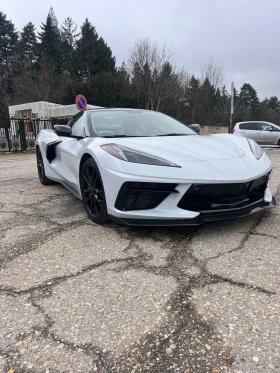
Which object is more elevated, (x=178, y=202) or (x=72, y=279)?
A: (x=178, y=202)

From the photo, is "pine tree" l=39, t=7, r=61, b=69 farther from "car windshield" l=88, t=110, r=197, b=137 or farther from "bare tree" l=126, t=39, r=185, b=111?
"car windshield" l=88, t=110, r=197, b=137

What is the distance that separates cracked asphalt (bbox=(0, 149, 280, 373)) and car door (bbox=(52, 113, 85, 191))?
2.40 ft

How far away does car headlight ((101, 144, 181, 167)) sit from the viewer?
2389 millimetres

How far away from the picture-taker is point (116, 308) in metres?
1.59

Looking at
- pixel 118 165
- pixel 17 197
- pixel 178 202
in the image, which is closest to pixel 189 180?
pixel 178 202

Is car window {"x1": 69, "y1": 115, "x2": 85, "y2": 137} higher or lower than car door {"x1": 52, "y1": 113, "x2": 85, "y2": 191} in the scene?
higher

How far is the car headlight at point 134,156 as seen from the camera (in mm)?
2389

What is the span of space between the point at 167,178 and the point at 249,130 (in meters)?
13.3

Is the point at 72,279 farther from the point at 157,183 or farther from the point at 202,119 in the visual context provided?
the point at 202,119

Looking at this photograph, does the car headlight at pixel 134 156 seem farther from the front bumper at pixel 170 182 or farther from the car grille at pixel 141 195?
the car grille at pixel 141 195

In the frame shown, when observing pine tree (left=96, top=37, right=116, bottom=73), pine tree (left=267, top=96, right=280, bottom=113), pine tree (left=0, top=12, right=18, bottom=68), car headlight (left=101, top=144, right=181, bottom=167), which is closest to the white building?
car headlight (left=101, top=144, right=181, bottom=167)

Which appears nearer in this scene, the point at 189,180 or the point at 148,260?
the point at 148,260

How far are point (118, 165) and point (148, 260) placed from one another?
81cm

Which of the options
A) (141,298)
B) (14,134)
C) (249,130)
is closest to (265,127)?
(249,130)
